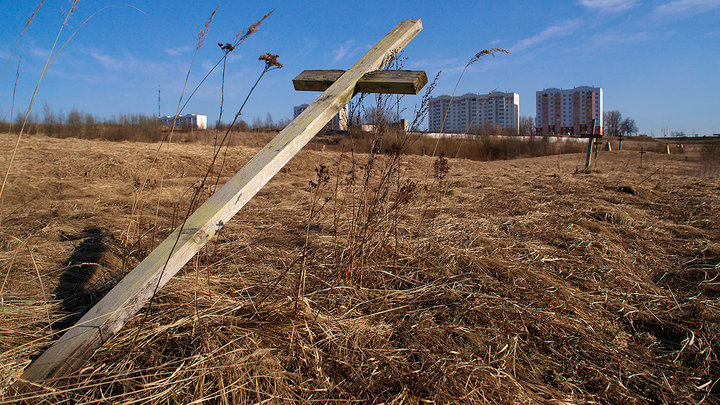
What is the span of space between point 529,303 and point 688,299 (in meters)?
1.10

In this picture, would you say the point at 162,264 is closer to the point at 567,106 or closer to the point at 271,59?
the point at 271,59

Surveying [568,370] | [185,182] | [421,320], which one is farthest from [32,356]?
[185,182]

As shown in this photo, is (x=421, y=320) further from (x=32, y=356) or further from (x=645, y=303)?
(x=32, y=356)

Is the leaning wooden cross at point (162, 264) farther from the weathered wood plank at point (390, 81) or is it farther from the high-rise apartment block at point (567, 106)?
the high-rise apartment block at point (567, 106)

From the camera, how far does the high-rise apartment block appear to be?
94312 millimetres

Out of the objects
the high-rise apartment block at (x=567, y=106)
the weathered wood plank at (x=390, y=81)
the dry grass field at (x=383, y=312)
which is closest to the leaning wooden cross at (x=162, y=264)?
the dry grass field at (x=383, y=312)

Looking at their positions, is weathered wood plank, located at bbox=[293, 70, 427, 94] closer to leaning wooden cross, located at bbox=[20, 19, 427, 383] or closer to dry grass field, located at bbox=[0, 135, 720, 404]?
leaning wooden cross, located at bbox=[20, 19, 427, 383]

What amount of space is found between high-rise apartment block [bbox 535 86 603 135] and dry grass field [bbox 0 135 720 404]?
3944 inches

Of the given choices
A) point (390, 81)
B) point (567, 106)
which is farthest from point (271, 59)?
point (567, 106)

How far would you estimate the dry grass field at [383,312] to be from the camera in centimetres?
144

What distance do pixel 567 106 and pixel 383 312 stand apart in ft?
374

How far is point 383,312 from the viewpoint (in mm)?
1985

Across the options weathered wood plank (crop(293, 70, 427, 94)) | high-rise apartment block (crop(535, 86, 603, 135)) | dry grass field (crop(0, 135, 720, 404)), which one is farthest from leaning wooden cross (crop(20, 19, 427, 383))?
high-rise apartment block (crop(535, 86, 603, 135))

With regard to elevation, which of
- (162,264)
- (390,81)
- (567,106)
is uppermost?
(567,106)
